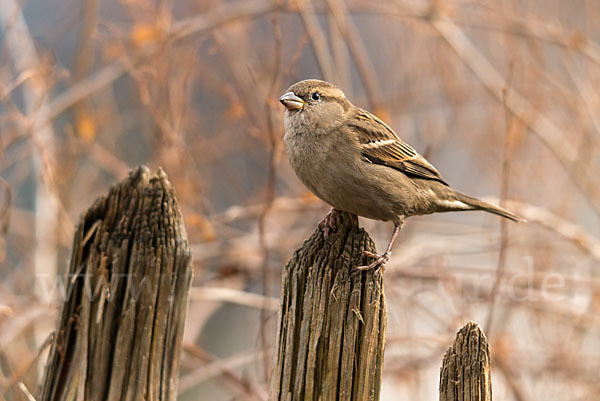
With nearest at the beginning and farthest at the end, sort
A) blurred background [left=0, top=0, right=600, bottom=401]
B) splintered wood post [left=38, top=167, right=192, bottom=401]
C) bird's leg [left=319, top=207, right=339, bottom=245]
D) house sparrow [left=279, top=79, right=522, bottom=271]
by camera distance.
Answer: splintered wood post [left=38, top=167, right=192, bottom=401]
bird's leg [left=319, top=207, right=339, bottom=245]
house sparrow [left=279, top=79, right=522, bottom=271]
blurred background [left=0, top=0, right=600, bottom=401]

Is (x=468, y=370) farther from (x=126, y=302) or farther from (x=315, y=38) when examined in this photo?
(x=315, y=38)

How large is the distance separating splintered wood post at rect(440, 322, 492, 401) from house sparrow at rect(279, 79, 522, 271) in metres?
1.07

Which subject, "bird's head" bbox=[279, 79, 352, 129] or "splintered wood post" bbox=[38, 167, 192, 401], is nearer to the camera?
"splintered wood post" bbox=[38, 167, 192, 401]

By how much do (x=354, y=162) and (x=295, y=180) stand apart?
2463mm

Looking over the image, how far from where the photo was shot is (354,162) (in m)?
2.81

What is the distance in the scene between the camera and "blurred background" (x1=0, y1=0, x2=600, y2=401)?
3.71m

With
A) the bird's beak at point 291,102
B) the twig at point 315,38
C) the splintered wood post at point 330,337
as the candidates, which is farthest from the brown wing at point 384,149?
the splintered wood post at point 330,337

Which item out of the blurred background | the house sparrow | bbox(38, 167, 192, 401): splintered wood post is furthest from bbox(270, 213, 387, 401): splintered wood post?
the blurred background

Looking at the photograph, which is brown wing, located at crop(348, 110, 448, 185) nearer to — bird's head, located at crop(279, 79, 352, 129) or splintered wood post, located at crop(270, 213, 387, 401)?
bird's head, located at crop(279, 79, 352, 129)

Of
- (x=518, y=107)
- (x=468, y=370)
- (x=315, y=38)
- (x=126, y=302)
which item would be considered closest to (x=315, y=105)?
(x=315, y=38)

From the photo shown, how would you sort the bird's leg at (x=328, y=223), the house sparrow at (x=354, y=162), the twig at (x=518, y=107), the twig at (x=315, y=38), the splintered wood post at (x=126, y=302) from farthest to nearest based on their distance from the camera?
the twig at (x=518, y=107) → the twig at (x=315, y=38) → the house sparrow at (x=354, y=162) → the bird's leg at (x=328, y=223) → the splintered wood post at (x=126, y=302)

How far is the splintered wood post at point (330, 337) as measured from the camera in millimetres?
1537

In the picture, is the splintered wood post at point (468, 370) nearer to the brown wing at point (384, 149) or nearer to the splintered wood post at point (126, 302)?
Result: the splintered wood post at point (126, 302)

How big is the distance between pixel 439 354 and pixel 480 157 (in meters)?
2.02
